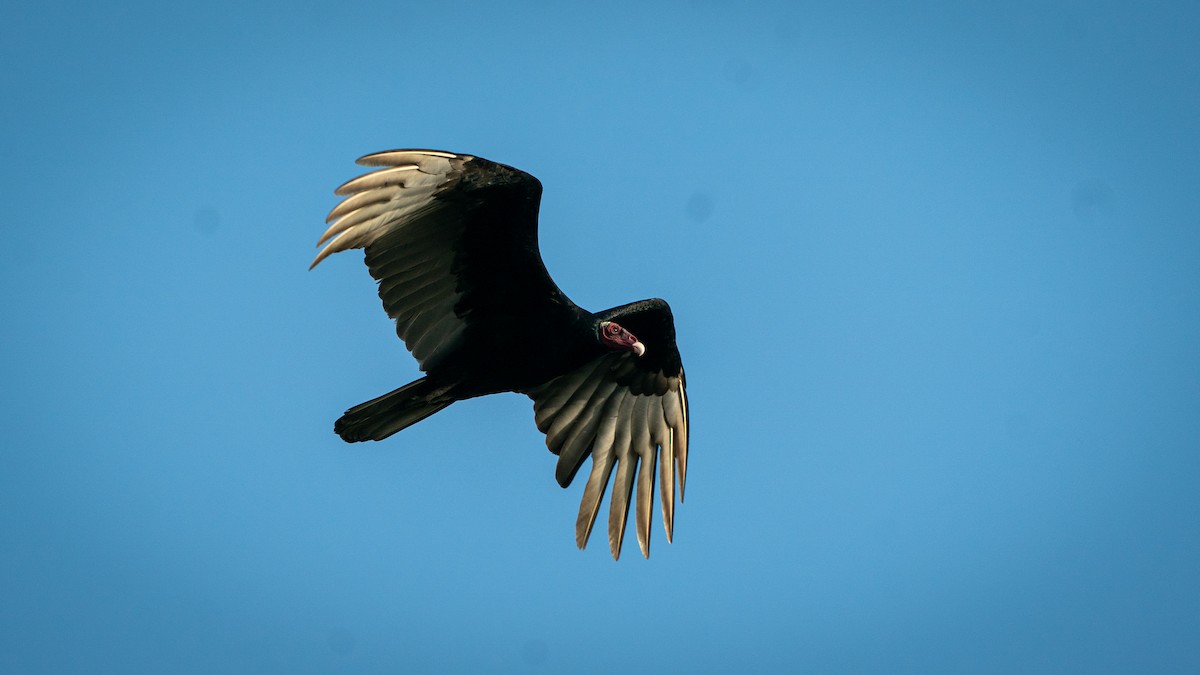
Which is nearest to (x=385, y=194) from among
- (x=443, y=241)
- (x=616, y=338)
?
(x=443, y=241)

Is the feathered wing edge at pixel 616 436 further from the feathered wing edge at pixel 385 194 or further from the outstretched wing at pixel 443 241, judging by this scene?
the feathered wing edge at pixel 385 194

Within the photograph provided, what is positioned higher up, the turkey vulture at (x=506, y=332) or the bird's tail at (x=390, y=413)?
the turkey vulture at (x=506, y=332)

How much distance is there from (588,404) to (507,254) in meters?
1.71

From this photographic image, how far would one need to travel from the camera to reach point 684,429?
9.98 m

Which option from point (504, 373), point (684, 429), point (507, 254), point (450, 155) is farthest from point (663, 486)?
point (450, 155)

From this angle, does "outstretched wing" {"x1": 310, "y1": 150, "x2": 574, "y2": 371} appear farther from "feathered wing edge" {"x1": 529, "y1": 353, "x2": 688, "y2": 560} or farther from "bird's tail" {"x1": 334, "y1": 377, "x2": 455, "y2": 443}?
"feathered wing edge" {"x1": 529, "y1": 353, "x2": 688, "y2": 560}

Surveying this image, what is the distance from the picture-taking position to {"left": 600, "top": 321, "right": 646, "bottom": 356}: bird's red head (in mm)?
9078

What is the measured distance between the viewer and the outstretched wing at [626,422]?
376 inches

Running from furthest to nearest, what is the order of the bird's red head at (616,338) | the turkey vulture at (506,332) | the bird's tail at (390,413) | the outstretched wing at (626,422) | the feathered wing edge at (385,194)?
the outstretched wing at (626,422) → the bird's red head at (616,338) → the bird's tail at (390,413) → the turkey vulture at (506,332) → the feathered wing edge at (385,194)

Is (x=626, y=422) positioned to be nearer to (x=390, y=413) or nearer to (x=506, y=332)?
(x=506, y=332)

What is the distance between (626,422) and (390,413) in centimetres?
200

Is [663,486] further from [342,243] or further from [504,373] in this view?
[342,243]

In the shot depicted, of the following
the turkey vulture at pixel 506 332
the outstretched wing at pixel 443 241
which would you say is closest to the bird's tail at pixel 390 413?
the turkey vulture at pixel 506 332

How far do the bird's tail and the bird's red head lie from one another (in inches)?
46.4
